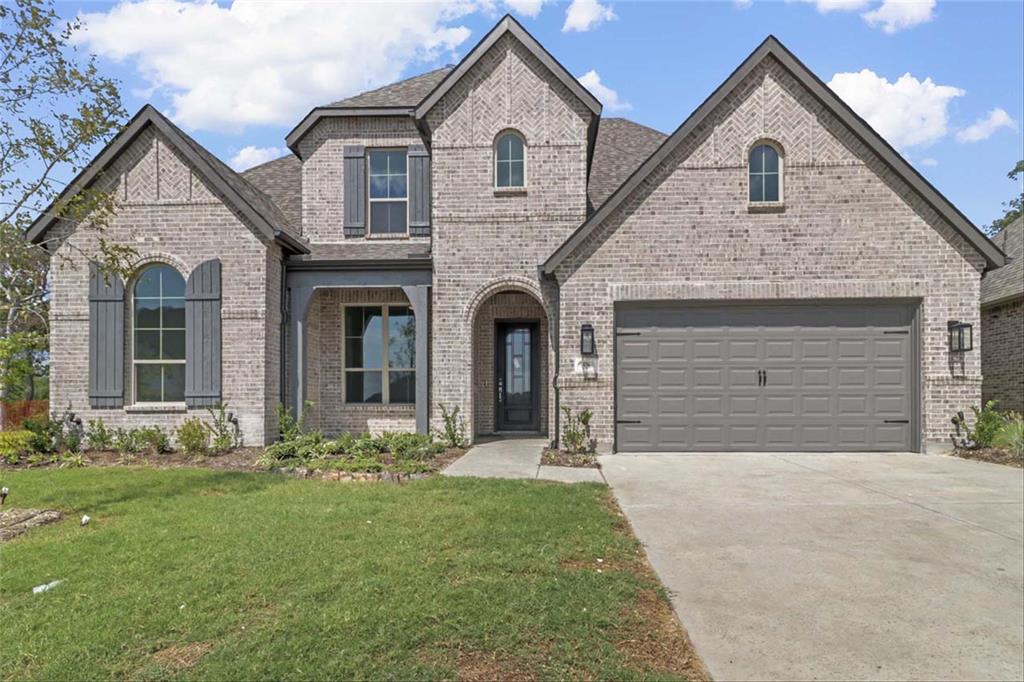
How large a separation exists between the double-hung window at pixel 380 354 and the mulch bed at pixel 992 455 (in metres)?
9.84

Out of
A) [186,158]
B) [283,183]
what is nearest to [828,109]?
[186,158]

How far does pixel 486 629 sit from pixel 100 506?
5336 millimetres

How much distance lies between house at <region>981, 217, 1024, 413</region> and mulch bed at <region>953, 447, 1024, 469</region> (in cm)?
467

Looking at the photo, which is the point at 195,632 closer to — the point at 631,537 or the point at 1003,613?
the point at 631,537

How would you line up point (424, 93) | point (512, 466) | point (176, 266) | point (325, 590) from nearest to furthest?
1. point (325, 590)
2. point (512, 466)
3. point (176, 266)
4. point (424, 93)

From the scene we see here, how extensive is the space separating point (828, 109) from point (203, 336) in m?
11.6

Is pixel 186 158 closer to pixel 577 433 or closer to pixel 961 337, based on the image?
pixel 577 433

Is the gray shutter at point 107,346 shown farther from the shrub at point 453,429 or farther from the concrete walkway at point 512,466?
the concrete walkway at point 512,466

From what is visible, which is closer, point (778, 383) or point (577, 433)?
point (577, 433)

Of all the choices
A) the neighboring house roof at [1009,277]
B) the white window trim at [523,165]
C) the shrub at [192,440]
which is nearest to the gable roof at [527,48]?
the white window trim at [523,165]

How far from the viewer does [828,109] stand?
10.6 metres

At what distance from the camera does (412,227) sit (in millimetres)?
12758

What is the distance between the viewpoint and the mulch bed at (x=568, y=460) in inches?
365

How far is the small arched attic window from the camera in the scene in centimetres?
1079
